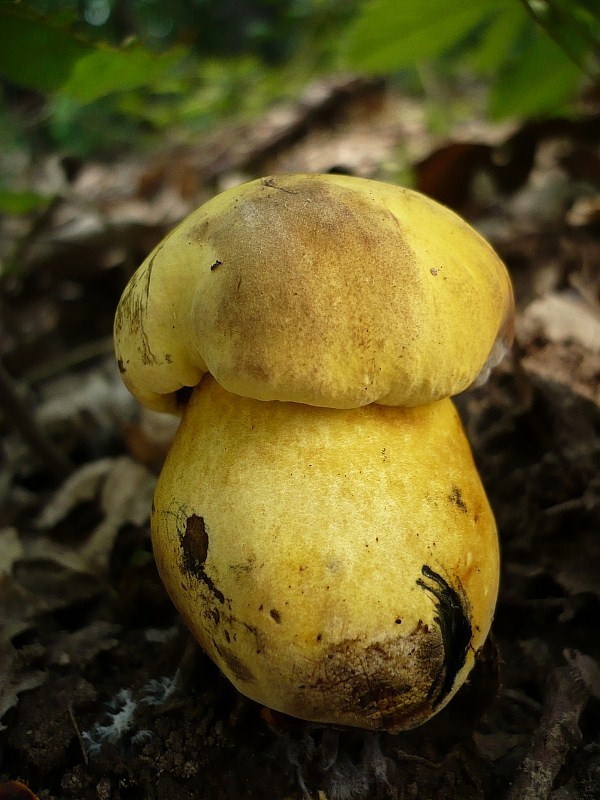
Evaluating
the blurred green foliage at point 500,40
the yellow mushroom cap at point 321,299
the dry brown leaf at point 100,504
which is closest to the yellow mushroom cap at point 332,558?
the yellow mushroom cap at point 321,299

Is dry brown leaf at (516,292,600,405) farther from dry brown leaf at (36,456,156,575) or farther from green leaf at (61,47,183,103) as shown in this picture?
green leaf at (61,47,183,103)

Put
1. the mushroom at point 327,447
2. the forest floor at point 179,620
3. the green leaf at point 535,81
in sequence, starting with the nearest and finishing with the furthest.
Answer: the mushroom at point 327,447
the forest floor at point 179,620
the green leaf at point 535,81

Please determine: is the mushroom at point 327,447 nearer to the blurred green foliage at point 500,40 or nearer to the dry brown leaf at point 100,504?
the dry brown leaf at point 100,504

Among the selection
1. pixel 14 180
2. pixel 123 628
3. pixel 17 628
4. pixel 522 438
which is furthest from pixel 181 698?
pixel 14 180

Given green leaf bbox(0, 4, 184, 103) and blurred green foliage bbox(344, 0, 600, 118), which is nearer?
green leaf bbox(0, 4, 184, 103)

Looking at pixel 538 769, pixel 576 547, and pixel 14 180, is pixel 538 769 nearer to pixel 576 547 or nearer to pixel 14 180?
pixel 576 547

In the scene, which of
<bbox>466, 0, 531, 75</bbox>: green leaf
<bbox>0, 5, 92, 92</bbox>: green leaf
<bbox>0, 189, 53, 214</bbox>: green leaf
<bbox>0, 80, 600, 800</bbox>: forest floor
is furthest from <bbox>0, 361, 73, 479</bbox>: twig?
<bbox>466, 0, 531, 75</bbox>: green leaf
